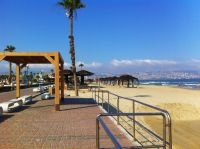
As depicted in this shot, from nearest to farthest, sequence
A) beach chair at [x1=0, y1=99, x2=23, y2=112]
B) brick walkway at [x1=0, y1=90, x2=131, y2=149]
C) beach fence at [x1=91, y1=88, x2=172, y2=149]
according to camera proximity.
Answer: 1. beach fence at [x1=91, y1=88, x2=172, y2=149]
2. brick walkway at [x1=0, y1=90, x2=131, y2=149]
3. beach chair at [x1=0, y1=99, x2=23, y2=112]

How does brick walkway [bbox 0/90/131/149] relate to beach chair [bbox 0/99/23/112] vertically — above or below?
below

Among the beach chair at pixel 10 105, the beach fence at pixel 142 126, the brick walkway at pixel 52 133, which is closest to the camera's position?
the beach fence at pixel 142 126

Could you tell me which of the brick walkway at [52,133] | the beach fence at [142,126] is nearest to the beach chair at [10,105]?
the brick walkway at [52,133]

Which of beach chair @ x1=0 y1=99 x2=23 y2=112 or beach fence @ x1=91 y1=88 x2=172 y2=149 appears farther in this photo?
beach chair @ x1=0 y1=99 x2=23 y2=112

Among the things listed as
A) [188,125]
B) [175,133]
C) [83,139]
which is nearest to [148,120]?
[188,125]

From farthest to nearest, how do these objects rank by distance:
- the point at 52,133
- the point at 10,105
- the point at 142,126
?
the point at 10,105, the point at 52,133, the point at 142,126

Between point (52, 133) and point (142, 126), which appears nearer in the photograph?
point (142, 126)

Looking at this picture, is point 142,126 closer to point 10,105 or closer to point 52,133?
point 52,133

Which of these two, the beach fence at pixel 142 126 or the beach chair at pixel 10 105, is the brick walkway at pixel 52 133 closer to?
the beach fence at pixel 142 126

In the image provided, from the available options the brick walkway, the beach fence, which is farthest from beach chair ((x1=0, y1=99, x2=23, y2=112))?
the beach fence

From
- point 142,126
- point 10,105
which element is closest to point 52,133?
point 142,126

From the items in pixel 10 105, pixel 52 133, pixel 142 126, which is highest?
pixel 142 126

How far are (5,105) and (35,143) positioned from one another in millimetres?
7724

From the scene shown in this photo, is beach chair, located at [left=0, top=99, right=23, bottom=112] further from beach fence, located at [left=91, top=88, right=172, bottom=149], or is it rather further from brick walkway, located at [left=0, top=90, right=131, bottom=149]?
beach fence, located at [left=91, top=88, right=172, bottom=149]
